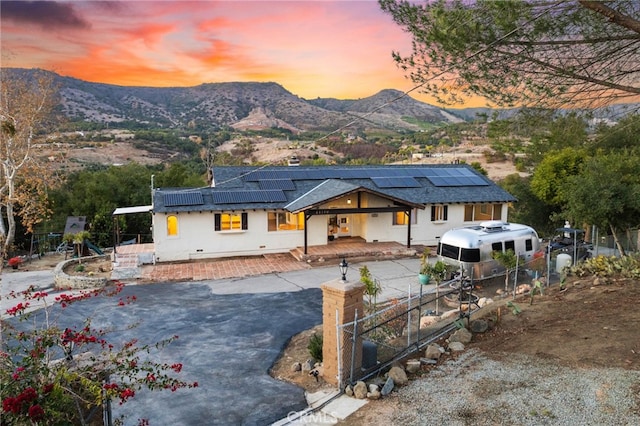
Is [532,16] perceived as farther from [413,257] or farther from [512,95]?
[413,257]

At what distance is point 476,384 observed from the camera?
283 inches

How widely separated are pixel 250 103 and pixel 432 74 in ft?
348

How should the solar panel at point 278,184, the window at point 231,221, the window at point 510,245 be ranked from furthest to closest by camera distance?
the solar panel at point 278,184 < the window at point 231,221 < the window at point 510,245

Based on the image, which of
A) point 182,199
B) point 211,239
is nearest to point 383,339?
point 211,239

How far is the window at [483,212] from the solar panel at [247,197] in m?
10.4

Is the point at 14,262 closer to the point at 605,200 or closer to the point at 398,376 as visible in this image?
the point at 398,376

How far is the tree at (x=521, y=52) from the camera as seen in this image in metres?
9.02

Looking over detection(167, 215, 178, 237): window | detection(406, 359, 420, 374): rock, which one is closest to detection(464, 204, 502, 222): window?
detection(167, 215, 178, 237): window

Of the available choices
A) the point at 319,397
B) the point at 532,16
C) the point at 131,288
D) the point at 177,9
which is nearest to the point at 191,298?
the point at 131,288

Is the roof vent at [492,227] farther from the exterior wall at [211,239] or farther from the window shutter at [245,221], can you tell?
the window shutter at [245,221]

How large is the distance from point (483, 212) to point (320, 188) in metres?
9.54

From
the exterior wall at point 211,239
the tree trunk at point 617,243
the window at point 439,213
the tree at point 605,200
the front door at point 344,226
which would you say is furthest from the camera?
the window at point 439,213

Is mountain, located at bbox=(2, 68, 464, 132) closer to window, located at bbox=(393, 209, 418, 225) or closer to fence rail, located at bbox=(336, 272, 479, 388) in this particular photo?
window, located at bbox=(393, 209, 418, 225)

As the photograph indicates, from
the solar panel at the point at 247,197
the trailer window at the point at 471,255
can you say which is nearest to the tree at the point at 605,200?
the trailer window at the point at 471,255
